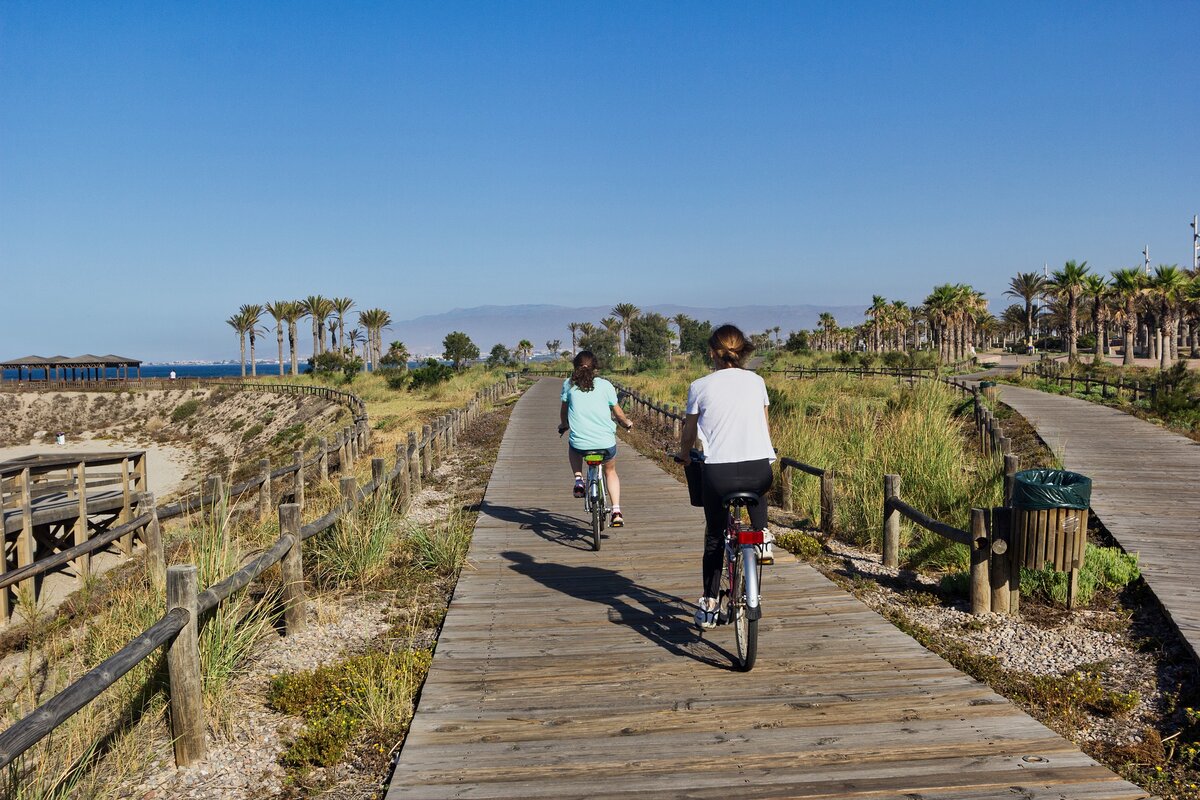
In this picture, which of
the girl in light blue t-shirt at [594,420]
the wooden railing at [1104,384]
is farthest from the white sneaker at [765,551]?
the wooden railing at [1104,384]

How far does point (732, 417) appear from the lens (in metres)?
4.78

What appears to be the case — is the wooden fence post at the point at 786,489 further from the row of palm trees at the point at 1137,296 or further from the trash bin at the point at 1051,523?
the row of palm trees at the point at 1137,296

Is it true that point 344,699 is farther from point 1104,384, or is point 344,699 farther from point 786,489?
point 1104,384

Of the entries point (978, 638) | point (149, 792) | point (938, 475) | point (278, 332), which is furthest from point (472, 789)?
point (278, 332)

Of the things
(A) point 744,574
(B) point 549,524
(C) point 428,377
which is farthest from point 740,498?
(C) point 428,377

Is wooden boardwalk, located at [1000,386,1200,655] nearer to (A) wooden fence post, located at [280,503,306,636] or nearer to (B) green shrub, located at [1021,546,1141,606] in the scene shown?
(B) green shrub, located at [1021,546,1141,606]

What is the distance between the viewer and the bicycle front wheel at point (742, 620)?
4.79 m

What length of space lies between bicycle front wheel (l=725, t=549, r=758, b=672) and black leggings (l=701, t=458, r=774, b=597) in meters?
0.13

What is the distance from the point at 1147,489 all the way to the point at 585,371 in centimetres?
846

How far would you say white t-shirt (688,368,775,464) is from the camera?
478cm

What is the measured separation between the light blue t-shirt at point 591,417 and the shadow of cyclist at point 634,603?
129 cm

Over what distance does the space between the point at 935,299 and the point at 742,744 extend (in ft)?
247

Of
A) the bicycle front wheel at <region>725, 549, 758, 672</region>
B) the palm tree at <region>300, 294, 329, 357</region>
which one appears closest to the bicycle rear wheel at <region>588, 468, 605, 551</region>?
the bicycle front wheel at <region>725, 549, 758, 672</region>

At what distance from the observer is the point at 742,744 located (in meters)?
3.97
